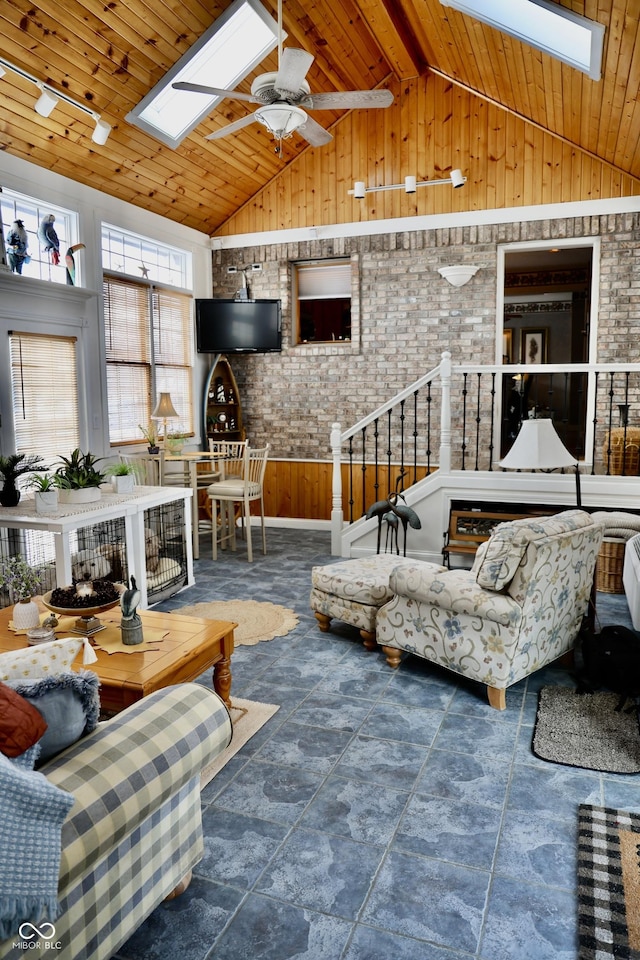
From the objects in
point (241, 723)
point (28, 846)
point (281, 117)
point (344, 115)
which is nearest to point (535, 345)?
point (344, 115)

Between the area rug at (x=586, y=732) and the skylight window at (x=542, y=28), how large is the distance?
3757 mm

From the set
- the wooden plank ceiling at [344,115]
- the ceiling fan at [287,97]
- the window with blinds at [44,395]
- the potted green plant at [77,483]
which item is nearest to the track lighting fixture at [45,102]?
the wooden plank ceiling at [344,115]

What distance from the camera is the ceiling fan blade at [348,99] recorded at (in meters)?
3.83

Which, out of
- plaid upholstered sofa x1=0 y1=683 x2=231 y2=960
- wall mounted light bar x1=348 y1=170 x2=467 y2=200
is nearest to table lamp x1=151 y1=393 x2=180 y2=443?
wall mounted light bar x1=348 y1=170 x2=467 y2=200

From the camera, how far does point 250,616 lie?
468 cm

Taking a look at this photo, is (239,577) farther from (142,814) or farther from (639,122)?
(639,122)

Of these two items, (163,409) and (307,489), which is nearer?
(163,409)

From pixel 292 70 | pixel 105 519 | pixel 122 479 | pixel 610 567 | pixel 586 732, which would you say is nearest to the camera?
pixel 586 732

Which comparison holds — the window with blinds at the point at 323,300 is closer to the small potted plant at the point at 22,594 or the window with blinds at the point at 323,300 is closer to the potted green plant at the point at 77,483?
the potted green plant at the point at 77,483

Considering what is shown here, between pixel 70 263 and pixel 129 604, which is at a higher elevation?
pixel 70 263

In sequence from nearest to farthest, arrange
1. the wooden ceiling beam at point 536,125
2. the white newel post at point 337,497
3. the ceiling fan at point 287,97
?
1. the ceiling fan at point 287,97
2. the white newel post at point 337,497
3. the wooden ceiling beam at point 536,125

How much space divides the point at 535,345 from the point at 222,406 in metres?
5.69

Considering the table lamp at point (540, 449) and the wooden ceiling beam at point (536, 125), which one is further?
the wooden ceiling beam at point (536, 125)

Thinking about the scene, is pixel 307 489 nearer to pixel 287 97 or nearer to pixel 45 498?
pixel 45 498
